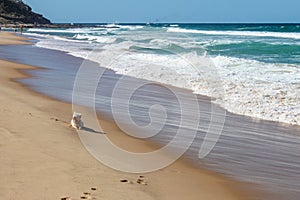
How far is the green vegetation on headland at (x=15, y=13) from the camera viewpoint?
102188mm

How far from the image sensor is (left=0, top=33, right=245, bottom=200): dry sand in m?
4.10

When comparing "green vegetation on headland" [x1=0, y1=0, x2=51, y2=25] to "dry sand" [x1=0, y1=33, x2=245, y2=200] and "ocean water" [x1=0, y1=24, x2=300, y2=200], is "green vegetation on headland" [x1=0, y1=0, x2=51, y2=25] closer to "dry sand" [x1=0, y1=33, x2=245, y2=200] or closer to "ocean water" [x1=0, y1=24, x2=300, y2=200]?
"ocean water" [x1=0, y1=24, x2=300, y2=200]

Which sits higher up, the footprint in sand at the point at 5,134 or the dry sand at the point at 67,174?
the footprint in sand at the point at 5,134

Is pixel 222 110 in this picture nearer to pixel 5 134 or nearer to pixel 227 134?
pixel 227 134

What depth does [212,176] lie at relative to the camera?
5.34m

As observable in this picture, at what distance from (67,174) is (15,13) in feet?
362

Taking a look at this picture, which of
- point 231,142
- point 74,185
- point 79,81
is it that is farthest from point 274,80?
point 74,185

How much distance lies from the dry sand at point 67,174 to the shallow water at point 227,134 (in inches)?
20.4

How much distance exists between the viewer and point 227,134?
7508mm

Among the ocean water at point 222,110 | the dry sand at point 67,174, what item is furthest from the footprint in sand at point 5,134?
the ocean water at point 222,110

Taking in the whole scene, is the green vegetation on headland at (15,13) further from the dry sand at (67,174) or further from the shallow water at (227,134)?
the dry sand at (67,174)

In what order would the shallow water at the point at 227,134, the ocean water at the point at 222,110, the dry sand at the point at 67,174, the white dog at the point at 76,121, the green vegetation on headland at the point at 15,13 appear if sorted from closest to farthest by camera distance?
the dry sand at the point at 67,174
the shallow water at the point at 227,134
the ocean water at the point at 222,110
the white dog at the point at 76,121
the green vegetation on headland at the point at 15,13

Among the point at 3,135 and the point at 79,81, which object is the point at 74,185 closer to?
the point at 3,135

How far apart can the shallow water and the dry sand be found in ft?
1.70
